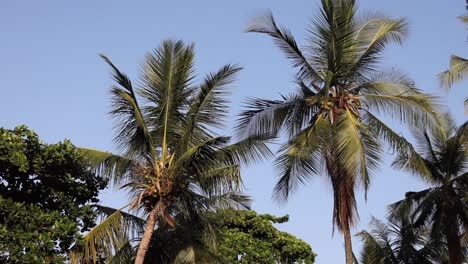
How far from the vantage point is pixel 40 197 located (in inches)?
622

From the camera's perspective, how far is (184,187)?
16922mm

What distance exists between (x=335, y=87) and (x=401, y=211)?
9123 mm

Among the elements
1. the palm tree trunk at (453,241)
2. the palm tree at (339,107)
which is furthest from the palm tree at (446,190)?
the palm tree at (339,107)

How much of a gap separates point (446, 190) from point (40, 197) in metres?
14.1

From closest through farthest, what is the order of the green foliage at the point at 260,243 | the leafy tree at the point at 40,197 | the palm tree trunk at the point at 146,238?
1. the leafy tree at the point at 40,197
2. the palm tree trunk at the point at 146,238
3. the green foliage at the point at 260,243

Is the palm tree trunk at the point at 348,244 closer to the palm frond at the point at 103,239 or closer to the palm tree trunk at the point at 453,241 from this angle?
the palm frond at the point at 103,239

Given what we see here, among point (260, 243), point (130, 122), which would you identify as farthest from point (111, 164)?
point (260, 243)

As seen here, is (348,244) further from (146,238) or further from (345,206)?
(146,238)

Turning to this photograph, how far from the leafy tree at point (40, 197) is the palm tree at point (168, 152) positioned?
72 centimetres

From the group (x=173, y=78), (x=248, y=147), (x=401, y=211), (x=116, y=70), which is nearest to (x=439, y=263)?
(x=401, y=211)

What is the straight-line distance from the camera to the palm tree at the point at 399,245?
24.7m

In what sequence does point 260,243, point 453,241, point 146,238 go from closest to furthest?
point 146,238
point 453,241
point 260,243

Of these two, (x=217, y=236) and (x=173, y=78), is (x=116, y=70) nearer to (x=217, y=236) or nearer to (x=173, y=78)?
(x=173, y=78)

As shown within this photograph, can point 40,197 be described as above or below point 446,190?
below
